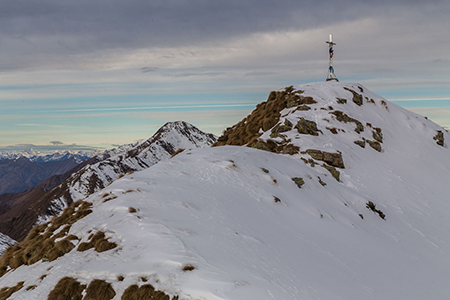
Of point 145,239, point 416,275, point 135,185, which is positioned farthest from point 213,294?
point 416,275

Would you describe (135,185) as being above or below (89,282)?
above

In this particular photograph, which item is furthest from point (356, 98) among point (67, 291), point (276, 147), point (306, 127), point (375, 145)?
point (67, 291)

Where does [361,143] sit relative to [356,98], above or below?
below

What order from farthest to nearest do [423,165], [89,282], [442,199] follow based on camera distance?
[423,165], [442,199], [89,282]

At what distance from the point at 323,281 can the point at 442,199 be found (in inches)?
1387

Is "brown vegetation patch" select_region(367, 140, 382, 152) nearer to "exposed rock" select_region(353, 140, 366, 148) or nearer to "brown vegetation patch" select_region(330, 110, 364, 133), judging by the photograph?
"exposed rock" select_region(353, 140, 366, 148)

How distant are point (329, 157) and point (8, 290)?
35411mm

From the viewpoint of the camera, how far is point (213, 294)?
9.27 metres

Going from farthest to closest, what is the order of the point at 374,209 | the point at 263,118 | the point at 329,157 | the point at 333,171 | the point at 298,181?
the point at 263,118
the point at 329,157
the point at 333,171
the point at 374,209
the point at 298,181

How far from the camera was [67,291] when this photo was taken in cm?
1071

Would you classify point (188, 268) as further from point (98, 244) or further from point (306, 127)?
point (306, 127)

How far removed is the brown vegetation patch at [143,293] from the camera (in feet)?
32.3

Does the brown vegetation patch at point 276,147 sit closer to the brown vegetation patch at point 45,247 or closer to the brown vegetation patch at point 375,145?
the brown vegetation patch at point 375,145

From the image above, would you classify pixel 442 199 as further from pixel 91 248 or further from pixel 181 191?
pixel 91 248
